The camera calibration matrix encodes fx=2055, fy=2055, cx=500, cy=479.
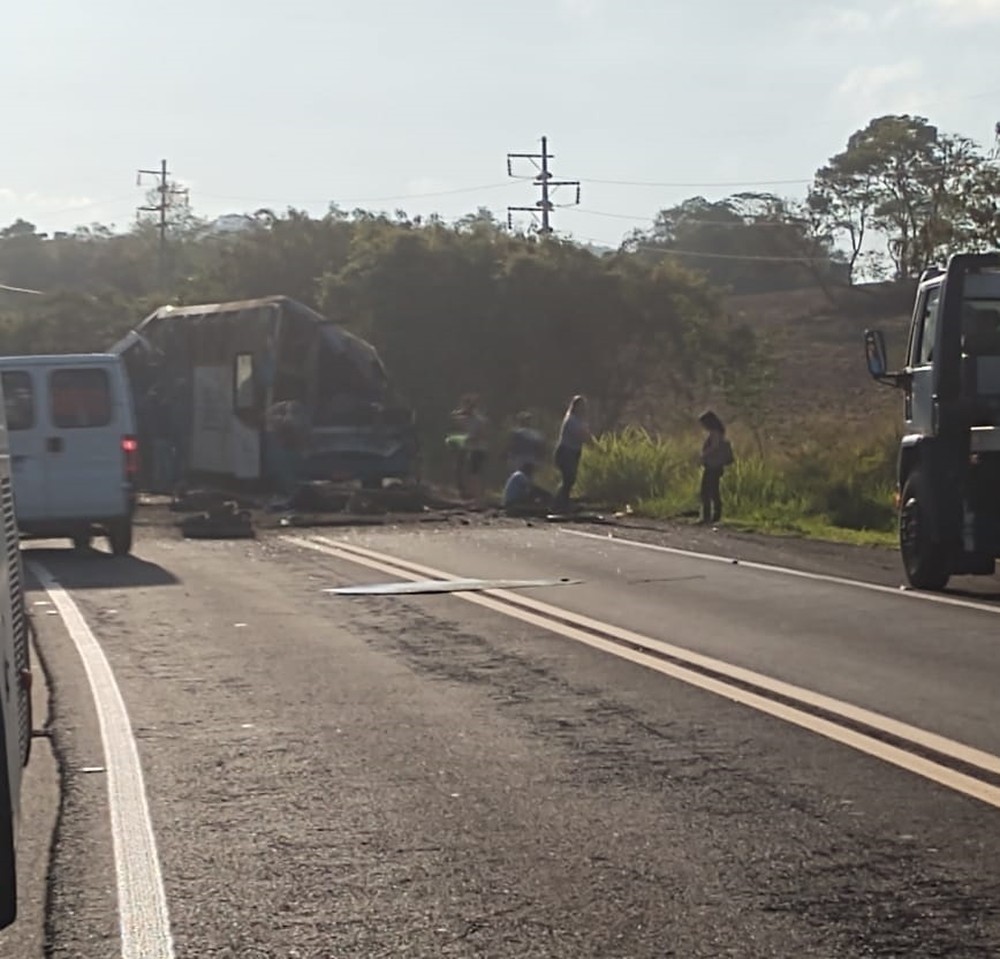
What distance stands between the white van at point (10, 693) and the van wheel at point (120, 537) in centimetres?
1385

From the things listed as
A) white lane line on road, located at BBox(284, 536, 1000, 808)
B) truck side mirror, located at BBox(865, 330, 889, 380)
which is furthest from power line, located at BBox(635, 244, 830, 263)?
white lane line on road, located at BBox(284, 536, 1000, 808)

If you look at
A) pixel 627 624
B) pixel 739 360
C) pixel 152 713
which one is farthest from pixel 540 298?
pixel 152 713

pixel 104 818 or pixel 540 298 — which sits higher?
pixel 540 298

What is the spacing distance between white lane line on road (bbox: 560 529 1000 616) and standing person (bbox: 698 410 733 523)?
79.2 inches

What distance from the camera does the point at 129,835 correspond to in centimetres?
770

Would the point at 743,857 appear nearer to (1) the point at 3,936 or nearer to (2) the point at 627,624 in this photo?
(1) the point at 3,936

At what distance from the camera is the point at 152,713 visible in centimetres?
1065

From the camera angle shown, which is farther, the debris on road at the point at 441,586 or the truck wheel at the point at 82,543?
the truck wheel at the point at 82,543

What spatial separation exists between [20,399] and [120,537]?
5.90 feet

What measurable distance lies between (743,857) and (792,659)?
5127mm

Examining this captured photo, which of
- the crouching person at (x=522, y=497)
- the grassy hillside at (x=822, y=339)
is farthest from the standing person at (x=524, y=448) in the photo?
the grassy hillside at (x=822, y=339)

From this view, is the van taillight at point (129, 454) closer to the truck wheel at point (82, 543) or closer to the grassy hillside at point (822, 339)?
the truck wheel at point (82, 543)

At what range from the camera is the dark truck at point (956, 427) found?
1577 centimetres

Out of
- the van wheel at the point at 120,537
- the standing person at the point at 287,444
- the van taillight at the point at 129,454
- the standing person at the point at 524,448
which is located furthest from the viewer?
the standing person at the point at 287,444
